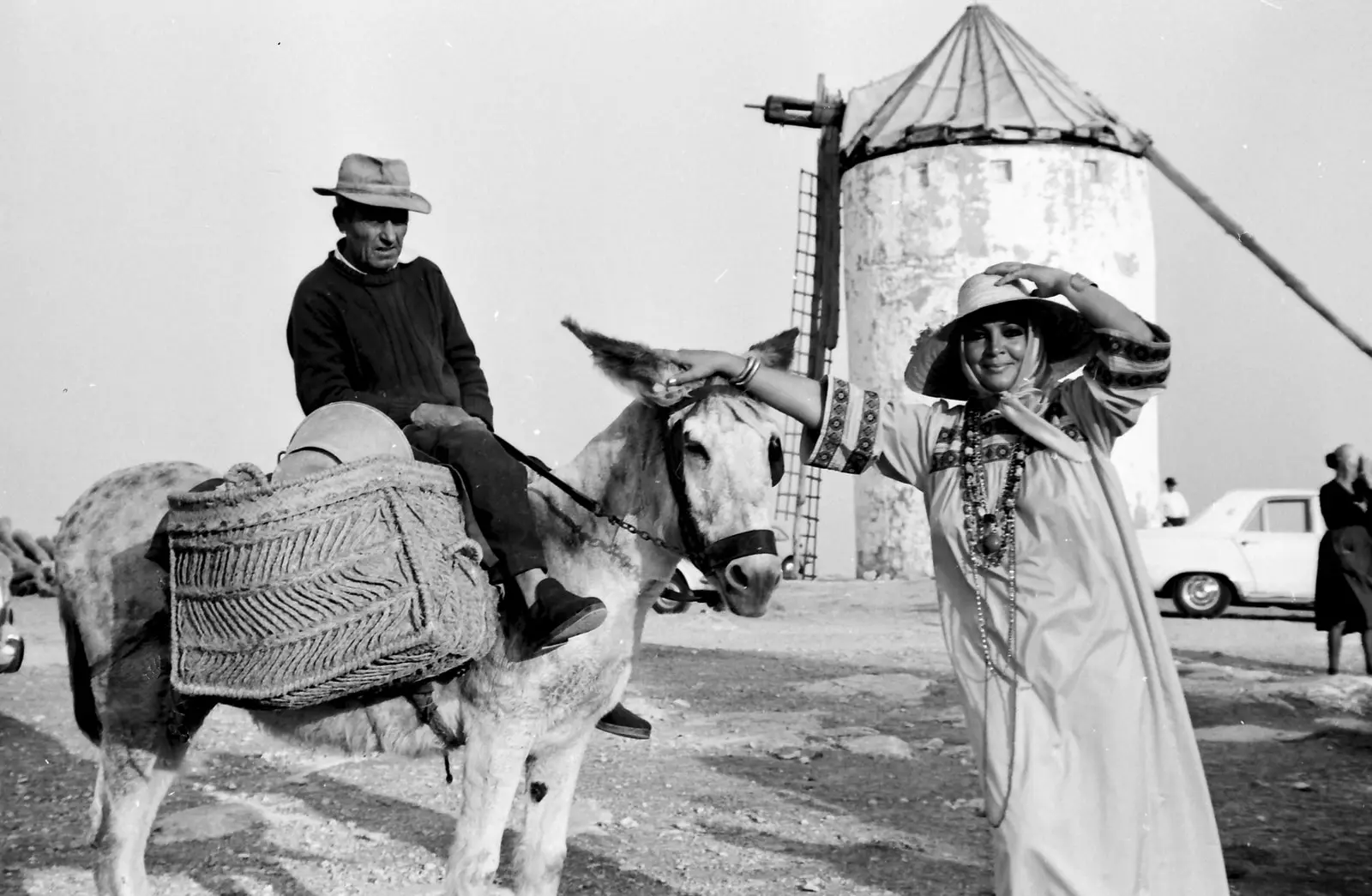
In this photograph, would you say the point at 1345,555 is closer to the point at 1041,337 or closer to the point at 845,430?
the point at 1041,337

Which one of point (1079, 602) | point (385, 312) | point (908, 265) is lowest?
point (1079, 602)

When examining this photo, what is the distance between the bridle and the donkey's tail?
193cm

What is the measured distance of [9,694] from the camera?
10.4 meters

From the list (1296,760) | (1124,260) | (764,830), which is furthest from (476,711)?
(1124,260)

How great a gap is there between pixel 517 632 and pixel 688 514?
0.64 m

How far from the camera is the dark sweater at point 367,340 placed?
4398 mm

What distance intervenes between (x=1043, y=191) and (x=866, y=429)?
19.3m

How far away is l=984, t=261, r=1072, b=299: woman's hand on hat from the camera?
10.6ft

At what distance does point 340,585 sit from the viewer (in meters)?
3.92

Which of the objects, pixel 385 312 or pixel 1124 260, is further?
pixel 1124 260

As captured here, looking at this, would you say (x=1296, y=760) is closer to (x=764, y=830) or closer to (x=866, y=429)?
(x=764, y=830)

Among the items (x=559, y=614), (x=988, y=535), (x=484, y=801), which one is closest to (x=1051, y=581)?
(x=988, y=535)

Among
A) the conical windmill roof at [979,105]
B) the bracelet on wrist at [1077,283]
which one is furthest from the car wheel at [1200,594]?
the bracelet on wrist at [1077,283]

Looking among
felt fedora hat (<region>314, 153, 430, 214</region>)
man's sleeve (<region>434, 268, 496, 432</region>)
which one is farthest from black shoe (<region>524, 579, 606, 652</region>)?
felt fedora hat (<region>314, 153, 430, 214</region>)
